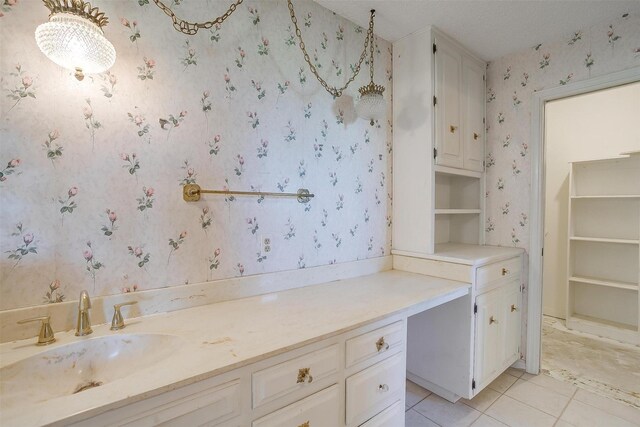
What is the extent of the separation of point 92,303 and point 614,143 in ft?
14.0

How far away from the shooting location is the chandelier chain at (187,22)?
47.7 inches

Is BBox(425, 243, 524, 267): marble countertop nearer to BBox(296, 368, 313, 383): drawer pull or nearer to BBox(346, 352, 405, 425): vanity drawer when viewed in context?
BBox(346, 352, 405, 425): vanity drawer

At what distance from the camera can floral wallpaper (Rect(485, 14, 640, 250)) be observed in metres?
1.88

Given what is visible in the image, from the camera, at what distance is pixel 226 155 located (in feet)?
4.52

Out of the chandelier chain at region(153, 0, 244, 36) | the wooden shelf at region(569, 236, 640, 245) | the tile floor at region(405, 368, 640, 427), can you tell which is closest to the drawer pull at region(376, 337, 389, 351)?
the tile floor at region(405, 368, 640, 427)

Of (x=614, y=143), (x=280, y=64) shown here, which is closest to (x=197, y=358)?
(x=280, y=64)

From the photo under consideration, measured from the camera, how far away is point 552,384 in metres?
2.04

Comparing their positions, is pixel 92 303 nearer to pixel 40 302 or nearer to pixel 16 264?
pixel 40 302

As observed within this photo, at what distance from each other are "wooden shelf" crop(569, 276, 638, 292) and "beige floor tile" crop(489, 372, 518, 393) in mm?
1474

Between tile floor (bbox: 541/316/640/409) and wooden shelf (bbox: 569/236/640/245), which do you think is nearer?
tile floor (bbox: 541/316/640/409)

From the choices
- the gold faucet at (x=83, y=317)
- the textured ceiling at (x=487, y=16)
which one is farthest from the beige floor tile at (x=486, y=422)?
the textured ceiling at (x=487, y=16)

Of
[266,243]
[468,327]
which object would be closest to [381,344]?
[266,243]

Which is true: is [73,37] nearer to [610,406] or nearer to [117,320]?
[117,320]

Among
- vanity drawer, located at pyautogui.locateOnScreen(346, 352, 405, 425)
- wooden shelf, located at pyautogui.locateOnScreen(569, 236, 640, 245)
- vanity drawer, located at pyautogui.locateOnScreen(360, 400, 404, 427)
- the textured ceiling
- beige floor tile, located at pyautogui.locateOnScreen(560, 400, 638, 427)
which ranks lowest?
beige floor tile, located at pyautogui.locateOnScreen(560, 400, 638, 427)
